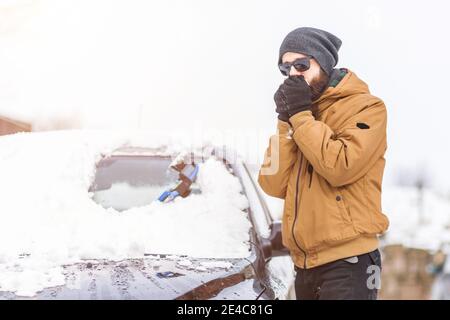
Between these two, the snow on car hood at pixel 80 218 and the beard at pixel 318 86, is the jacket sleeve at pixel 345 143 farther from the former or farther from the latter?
the snow on car hood at pixel 80 218

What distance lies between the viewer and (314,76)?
84.7 inches

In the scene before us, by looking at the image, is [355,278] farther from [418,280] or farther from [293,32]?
[418,280]

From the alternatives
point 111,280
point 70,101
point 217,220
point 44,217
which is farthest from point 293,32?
point 70,101

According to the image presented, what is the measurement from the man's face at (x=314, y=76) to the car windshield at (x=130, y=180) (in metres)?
1.10

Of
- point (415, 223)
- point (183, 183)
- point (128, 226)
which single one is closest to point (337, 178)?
point (128, 226)

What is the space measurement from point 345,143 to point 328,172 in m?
0.12

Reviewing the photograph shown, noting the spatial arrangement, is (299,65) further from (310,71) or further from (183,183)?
(183,183)

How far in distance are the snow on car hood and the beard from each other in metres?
0.76

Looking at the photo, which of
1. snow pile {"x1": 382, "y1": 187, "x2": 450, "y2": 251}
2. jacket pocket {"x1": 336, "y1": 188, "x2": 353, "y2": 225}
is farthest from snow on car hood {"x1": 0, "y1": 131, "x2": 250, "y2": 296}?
snow pile {"x1": 382, "y1": 187, "x2": 450, "y2": 251}

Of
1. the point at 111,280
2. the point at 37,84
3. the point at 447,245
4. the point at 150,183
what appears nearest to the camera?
the point at 111,280

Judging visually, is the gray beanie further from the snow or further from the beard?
the snow

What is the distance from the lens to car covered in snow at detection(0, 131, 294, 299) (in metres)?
1.90

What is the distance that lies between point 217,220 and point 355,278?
0.86 meters
